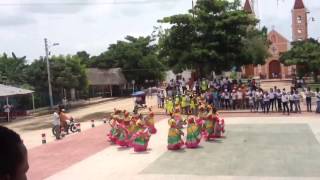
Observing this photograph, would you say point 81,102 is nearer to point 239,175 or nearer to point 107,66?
point 107,66

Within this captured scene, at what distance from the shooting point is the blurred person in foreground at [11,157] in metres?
1.50

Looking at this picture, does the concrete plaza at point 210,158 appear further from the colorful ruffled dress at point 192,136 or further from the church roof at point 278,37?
the church roof at point 278,37

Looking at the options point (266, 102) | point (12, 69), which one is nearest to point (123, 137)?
point (266, 102)

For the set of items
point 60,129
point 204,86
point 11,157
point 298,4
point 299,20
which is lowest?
point 60,129

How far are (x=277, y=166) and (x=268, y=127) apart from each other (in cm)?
894

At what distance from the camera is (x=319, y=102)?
91.1 feet

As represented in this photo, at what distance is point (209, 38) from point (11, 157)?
34.2 metres

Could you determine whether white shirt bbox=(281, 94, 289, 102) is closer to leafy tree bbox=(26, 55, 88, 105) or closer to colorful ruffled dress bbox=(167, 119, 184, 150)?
colorful ruffled dress bbox=(167, 119, 184, 150)

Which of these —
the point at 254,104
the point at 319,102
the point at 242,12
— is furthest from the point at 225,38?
the point at 319,102

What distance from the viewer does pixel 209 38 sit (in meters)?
35.3

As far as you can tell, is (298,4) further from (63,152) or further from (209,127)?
(63,152)

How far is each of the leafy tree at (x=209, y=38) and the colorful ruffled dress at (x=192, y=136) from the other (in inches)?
641

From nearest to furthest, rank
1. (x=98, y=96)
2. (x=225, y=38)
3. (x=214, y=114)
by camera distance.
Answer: (x=214, y=114) < (x=225, y=38) < (x=98, y=96)

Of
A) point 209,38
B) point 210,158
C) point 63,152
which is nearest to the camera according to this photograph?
point 210,158
